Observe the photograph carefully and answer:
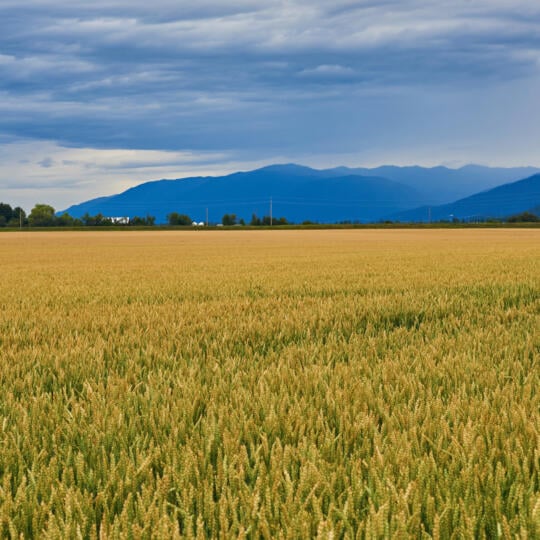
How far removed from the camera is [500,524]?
1895mm

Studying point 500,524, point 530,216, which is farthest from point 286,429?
point 530,216

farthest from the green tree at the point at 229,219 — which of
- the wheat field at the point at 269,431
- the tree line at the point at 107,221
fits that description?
the wheat field at the point at 269,431

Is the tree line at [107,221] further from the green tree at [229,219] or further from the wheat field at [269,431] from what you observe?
the wheat field at [269,431]

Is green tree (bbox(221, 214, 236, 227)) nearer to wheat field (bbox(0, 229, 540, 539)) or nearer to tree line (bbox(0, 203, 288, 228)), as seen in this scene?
tree line (bbox(0, 203, 288, 228))

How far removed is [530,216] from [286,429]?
567ft

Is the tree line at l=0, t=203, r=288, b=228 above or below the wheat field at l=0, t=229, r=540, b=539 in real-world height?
above

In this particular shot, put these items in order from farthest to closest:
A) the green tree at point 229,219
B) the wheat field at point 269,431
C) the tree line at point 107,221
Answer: the green tree at point 229,219
the tree line at point 107,221
the wheat field at point 269,431

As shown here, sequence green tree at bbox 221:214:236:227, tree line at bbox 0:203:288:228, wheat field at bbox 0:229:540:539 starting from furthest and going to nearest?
green tree at bbox 221:214:236:227, tree line at bbox 0:203:288:228, wheat field at bbox 0:229:540:539

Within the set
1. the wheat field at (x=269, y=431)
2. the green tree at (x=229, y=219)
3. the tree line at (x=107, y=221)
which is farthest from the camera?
the green tree at (x=229, y=219)

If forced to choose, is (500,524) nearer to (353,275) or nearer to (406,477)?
(406,477)

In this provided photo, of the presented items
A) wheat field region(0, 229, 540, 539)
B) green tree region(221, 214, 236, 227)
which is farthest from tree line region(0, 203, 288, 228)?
wheat field region(0, 229, 540, 539)

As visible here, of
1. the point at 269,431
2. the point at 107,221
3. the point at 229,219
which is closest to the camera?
the point at 269,431

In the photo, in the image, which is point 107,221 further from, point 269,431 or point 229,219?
point 269,431

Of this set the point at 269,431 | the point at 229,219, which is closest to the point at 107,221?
the point at 229,219
